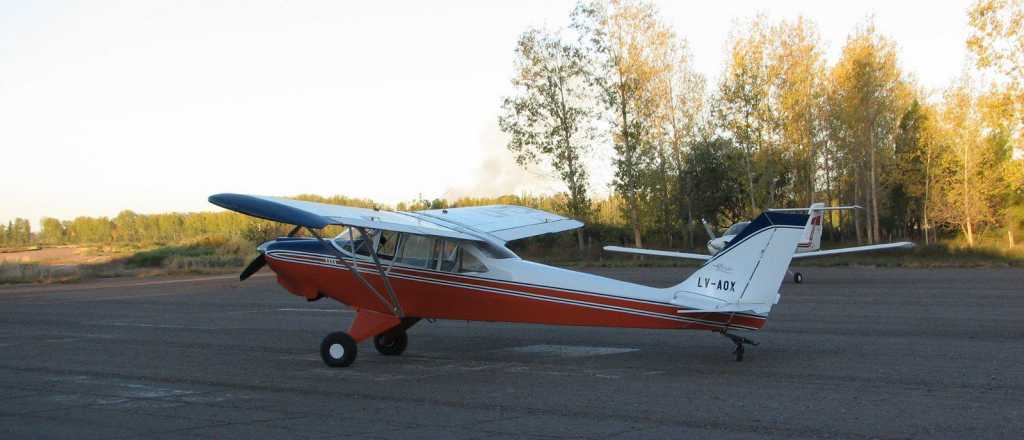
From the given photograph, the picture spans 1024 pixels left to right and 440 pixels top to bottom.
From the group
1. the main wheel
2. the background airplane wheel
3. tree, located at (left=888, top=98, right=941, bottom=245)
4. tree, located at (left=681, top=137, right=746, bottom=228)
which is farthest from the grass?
tree, located at (left=888, top=98, right=941, bottom=245)

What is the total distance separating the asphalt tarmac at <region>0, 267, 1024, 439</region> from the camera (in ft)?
24.9

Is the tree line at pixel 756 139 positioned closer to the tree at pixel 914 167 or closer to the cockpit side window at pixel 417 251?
the tree at pixel 914 167

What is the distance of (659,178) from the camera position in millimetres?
49469

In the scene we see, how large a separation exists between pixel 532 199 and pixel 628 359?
39.7 meters

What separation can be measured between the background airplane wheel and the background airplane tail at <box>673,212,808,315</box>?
4.27 m

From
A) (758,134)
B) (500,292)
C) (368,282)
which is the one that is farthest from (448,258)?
(758,134)

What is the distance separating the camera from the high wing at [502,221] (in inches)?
488

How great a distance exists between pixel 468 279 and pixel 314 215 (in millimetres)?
2466

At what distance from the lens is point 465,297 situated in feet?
38.0

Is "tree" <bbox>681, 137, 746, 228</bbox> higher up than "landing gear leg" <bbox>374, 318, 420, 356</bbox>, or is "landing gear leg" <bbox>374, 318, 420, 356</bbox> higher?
"tree" <bbox>681, 137, 746, 228</bbox>

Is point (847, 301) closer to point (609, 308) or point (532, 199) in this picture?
point (609, 308)

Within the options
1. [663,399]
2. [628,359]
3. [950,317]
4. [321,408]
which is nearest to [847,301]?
[950,317]

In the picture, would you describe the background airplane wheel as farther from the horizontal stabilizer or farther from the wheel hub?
the horizontal stabilizer

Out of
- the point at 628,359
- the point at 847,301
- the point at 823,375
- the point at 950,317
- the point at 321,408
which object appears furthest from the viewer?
the point at 847,301
